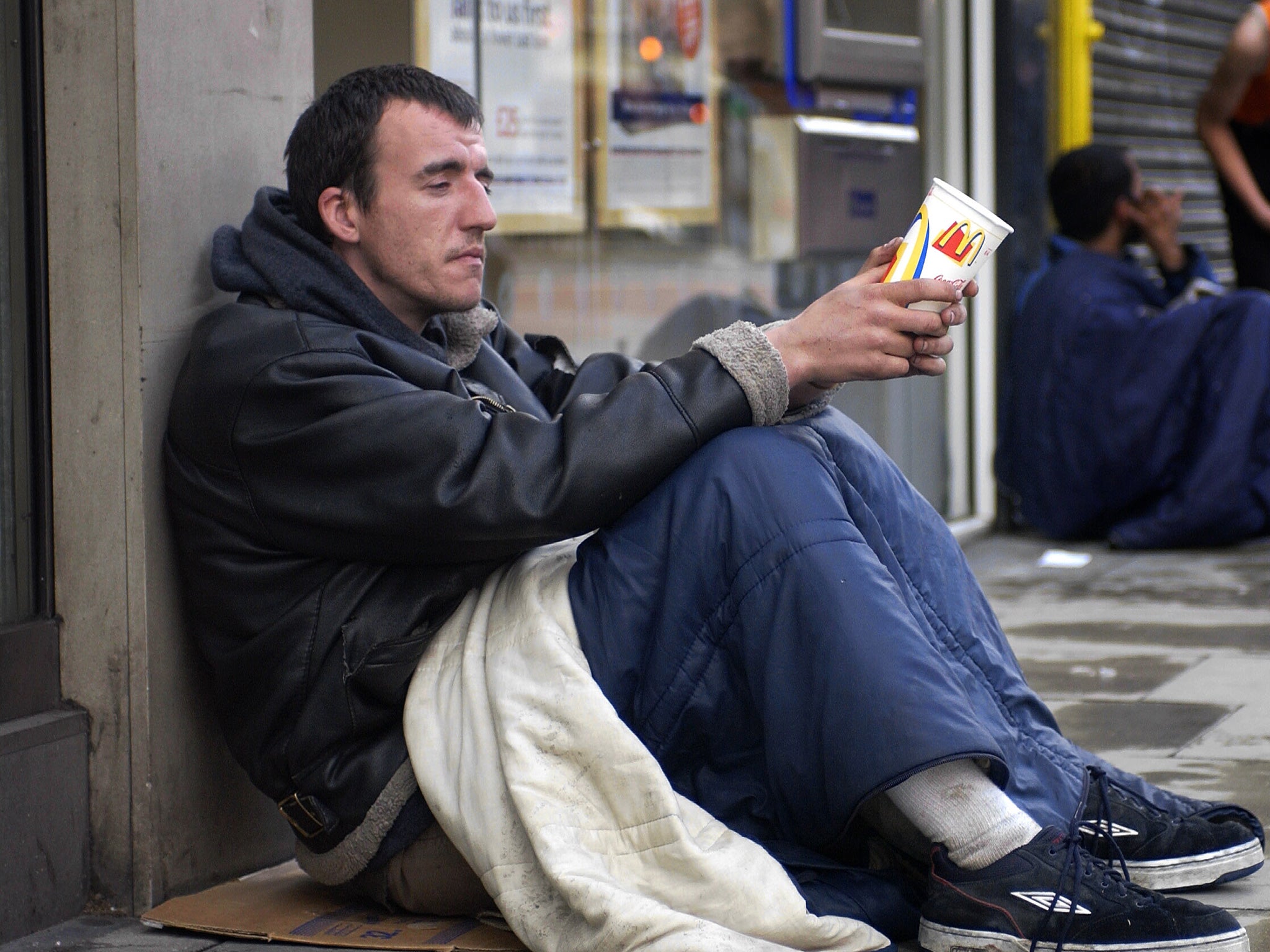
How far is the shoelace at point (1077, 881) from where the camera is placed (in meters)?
2.27

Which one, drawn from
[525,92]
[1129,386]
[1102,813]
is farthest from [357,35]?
[1129,386]

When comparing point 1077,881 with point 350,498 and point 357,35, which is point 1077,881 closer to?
point 350,498

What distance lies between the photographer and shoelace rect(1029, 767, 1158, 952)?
227cm

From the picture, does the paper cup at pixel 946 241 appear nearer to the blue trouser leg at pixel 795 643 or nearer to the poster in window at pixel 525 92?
the blue trouser leg at pixel 795 643

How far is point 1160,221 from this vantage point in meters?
6.73

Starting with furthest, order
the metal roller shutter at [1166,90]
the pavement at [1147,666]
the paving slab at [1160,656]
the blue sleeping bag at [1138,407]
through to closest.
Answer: the metal roller shutter at [1166,90], the blue sleeping bag at [1138,407], the paving slab at [1160,656], the pavement at [1147,666]

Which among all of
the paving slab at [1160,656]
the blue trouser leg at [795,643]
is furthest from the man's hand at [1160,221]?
the blue trouser leg at [795,643]

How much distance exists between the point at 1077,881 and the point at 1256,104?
5.26 metres

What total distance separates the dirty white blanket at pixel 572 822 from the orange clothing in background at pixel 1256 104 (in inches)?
205

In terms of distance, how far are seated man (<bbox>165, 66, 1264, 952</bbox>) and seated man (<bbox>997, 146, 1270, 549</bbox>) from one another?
392 cm

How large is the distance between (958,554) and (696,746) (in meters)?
0.53

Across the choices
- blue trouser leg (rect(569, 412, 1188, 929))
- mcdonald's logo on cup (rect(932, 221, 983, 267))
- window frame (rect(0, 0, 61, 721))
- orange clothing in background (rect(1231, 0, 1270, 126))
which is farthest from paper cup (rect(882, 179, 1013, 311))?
orange clothing in background (rect(1231, 0, 1270, 126))

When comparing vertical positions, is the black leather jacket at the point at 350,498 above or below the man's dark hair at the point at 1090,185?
below

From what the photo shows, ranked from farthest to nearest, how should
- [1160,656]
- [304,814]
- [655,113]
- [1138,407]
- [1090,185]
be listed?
[1090,185]
[1138,407]
[655,113]
[1160,656]
[304,814]
